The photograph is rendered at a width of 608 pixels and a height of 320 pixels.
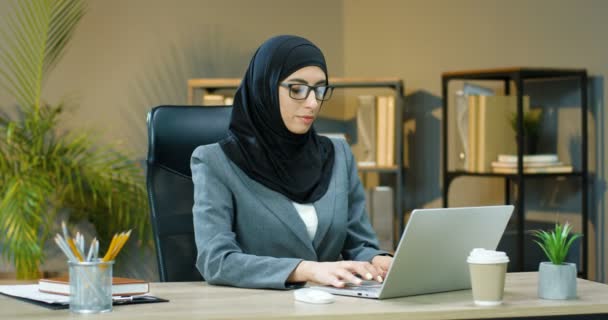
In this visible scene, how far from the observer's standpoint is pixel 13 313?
1.43 meters

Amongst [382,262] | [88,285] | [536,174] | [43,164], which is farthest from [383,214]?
[88,285]

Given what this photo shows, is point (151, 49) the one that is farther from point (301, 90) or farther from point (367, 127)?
point (301, 90)

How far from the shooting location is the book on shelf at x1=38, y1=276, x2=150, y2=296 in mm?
1539

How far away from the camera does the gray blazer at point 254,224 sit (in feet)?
6.01

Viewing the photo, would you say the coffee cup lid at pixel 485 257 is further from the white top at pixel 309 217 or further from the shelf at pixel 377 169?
the shelf at pixel 377 169

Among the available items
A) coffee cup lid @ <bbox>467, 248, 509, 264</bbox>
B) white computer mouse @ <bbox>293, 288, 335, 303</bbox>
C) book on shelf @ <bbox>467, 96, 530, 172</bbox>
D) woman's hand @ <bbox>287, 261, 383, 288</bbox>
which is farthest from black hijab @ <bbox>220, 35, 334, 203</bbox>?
book on shelf @ <bbox>467, 96, 530, 172</bbox>

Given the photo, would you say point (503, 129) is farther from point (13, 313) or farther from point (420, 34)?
point (13, 313)

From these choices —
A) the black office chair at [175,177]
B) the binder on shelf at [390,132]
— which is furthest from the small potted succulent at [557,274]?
the binder on shelf at [390,132]

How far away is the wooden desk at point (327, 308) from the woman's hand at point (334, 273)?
0.17ft

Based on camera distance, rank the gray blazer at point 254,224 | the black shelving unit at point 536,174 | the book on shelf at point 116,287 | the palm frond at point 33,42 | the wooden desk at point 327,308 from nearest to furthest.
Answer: the wooden desk at point 327,308 → the book on shelf at point 116,287 → the gray blazer at point 254,224 → the black shelving unit at point 536,174 → the palm frond at point 33,42

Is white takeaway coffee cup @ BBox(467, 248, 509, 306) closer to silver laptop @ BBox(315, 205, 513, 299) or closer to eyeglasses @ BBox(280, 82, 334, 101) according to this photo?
silver laptop @ BBox(315, 205, 513, 299)

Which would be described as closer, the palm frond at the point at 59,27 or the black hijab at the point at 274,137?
the black hijab at the point at 274,137

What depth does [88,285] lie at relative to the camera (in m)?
1.41

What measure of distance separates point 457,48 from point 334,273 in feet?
8.26
